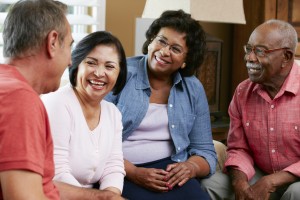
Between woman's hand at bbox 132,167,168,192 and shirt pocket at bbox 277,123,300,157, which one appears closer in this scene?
woman's hand at bbox 132,167,168,192

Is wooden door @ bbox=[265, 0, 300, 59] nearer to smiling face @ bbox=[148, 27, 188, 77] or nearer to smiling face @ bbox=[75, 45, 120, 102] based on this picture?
smiling face @ bbox=[148, 27, 188, 77]

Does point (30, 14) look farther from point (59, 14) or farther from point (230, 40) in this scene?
point (230, 40)

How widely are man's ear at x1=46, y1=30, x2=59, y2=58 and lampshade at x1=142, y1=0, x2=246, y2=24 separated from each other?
140 cm

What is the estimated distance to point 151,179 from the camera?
6.51 feet

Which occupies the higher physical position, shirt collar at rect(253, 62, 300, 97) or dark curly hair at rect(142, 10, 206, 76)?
dark curly hair at rect(142, 10, 206, 76)

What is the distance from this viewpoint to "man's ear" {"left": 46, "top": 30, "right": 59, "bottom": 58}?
3.82 feet

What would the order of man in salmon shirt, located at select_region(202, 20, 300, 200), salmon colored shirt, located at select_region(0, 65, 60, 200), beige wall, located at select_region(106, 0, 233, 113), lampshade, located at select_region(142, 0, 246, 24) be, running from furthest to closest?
beige wall, located at select_region(106, 0, 233, 113) → lampshade, located at select_region(142, 0, 246, 24) → man in salmon shirt, located at select_region(202, 20, 300, 200) → salmon colored shirt, located at select_region(0, 65, 60, 200)

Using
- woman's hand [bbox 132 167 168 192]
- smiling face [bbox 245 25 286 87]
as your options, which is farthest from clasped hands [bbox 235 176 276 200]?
smiling face [bbox 245 25 286 87]

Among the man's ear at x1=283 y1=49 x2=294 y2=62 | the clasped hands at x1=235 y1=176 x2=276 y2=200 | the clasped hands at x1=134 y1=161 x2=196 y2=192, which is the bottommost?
the clasped hands at x1=235 y1=176 x2=276 y2=200

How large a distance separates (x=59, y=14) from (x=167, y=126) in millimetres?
1066

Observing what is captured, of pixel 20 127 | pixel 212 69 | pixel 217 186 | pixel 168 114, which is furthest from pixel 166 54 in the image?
pixel 20 127

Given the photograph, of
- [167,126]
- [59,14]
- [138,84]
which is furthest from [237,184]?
[59,14]

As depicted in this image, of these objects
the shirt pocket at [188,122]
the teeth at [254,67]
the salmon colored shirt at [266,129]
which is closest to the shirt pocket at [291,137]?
the salmon colored shirt at [266,129]

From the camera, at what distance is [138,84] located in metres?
2.16
